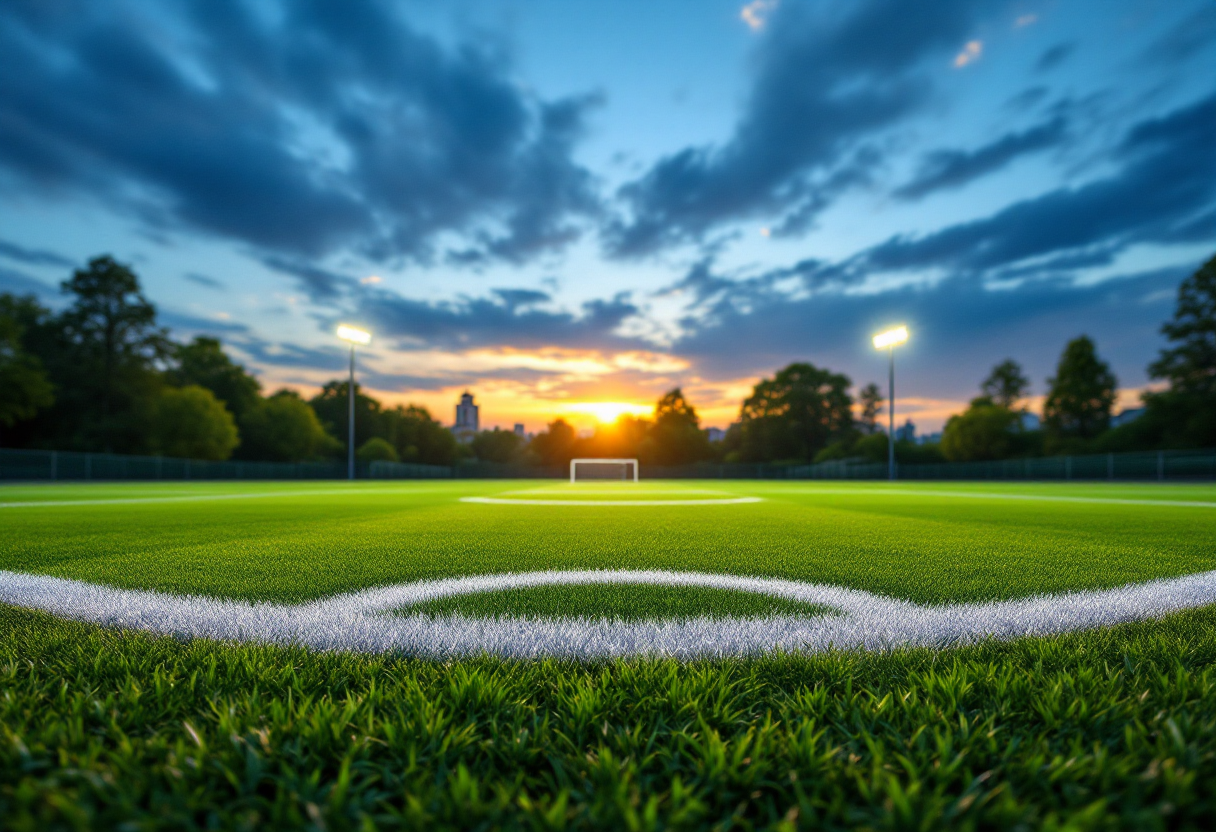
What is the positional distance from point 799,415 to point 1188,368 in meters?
28.0

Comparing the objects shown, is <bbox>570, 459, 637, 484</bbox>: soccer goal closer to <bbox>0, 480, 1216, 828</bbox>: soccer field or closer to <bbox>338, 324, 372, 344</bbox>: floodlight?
<bbox>338, 324, 372, 344</bbox>: floodlight

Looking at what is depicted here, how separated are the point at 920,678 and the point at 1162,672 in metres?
0.78

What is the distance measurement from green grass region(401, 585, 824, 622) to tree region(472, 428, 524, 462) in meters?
78.7

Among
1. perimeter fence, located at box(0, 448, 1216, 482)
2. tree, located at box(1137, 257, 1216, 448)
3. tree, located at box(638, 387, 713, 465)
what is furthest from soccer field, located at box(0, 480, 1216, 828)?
tree, located at box(638, 387, 713, 465)

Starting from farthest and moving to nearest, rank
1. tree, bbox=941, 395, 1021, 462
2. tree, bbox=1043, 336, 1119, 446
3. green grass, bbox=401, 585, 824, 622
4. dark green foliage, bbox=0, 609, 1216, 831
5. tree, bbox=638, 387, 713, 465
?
tree, bbox=638, 387, 713, 465, tree, bbox=941, 395, 1021, 462, tree, bbox=1043, 336, 1119, 446, green grass, bbox=401, 585, 824, 622, dark green foliage, bbox=0, 609, 1216, 831

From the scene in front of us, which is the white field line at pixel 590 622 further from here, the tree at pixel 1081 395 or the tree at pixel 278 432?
the tree at pixel 278 432

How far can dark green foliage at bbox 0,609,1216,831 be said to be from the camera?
0.98 metres

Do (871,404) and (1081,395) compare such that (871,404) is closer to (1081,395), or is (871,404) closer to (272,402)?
(1081,395)

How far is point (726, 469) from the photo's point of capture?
5125cm

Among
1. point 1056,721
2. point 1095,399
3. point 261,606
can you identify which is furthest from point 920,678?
point 1095,399

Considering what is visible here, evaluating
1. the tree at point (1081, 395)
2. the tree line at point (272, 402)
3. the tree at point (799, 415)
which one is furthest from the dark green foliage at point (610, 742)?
the tree at point (799, 415)

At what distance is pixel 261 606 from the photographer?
2.60m

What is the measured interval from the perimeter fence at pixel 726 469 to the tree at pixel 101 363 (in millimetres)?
3289

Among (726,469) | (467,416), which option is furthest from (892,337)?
(467,416)
